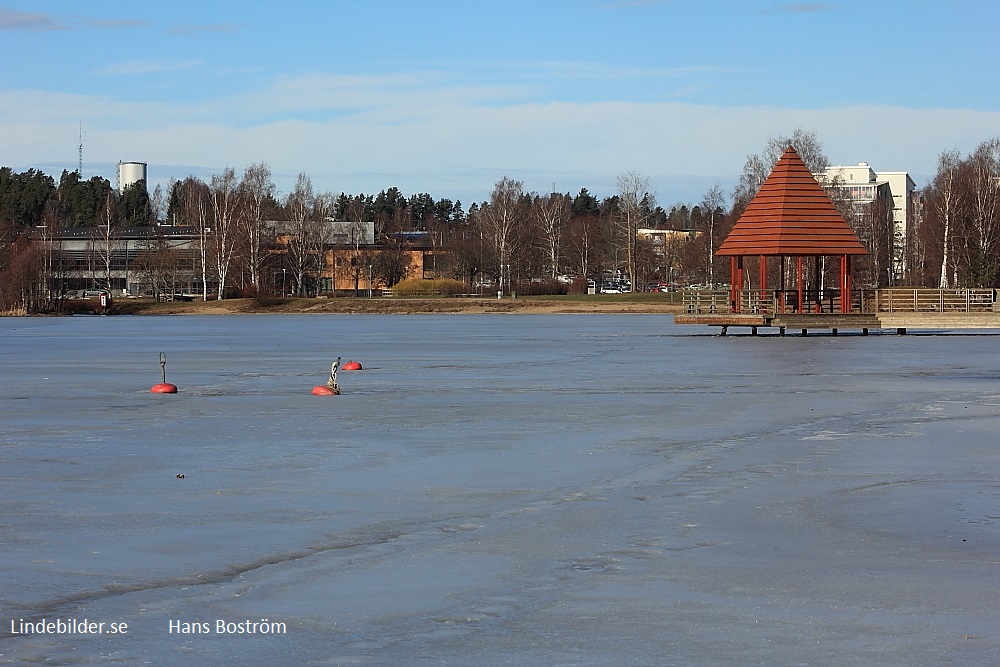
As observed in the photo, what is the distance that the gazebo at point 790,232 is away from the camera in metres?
51.8

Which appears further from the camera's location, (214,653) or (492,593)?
(492,593)

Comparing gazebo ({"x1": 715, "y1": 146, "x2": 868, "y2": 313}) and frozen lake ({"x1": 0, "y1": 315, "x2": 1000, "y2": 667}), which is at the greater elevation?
gazebo ({"x1": 715, "y1": 146, "x2": 868, "y2": 313})

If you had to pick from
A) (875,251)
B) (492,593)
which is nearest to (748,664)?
(492,593)

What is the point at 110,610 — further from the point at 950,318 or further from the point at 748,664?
the point at 950,318

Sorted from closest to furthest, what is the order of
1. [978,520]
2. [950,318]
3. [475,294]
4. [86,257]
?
[978,520], [950,318], [475,294], [86,257]

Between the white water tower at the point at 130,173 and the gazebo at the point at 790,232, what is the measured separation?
15646 centimetres

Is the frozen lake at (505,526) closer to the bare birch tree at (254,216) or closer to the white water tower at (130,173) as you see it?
the bare birch tree at (254,216)

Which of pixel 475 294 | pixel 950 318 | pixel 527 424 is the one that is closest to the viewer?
pixel 527 424

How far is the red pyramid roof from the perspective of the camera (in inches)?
2037

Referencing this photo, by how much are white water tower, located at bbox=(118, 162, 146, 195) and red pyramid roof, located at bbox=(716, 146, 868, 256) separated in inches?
6165

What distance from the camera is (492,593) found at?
8.47 meters

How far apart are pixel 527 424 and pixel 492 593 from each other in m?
10.3

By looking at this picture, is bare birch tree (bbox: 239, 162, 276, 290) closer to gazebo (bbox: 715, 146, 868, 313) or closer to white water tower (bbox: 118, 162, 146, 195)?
gazebo (bbox: 715, 146, 868, 313)

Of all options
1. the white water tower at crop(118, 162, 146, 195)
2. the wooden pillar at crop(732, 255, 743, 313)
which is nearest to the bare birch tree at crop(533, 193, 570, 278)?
the wooden pillar at crop(732, 255, 743, 313)
